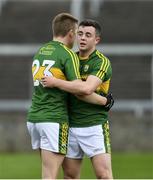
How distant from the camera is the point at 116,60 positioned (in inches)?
974

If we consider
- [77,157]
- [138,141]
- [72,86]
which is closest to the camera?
[72,86]

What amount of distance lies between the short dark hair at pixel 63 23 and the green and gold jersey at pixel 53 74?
0.43 ft

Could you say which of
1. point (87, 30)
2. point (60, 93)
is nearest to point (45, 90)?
point (60, 93)

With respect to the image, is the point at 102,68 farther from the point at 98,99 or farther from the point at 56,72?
the point at 56,72

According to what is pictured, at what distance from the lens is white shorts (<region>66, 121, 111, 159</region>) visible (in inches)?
405

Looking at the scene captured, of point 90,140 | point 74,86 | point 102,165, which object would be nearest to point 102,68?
point 74,86

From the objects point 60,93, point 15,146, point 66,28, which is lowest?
point 15,146

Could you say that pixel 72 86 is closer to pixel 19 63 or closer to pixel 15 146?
pixel 15 146

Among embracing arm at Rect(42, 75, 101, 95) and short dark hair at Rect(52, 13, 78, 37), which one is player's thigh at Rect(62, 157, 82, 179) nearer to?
embracing arm at Rect(42, 75, 101, 95)

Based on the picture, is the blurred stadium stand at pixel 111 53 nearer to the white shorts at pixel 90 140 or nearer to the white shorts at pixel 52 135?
the white shorts at pixel 90 140

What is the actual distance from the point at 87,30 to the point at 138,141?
8.98 m

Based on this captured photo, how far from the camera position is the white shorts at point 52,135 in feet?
32.3

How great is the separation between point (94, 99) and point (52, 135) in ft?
1.93

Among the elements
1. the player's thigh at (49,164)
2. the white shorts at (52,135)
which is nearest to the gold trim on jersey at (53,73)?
the white shorts at (52,135)
